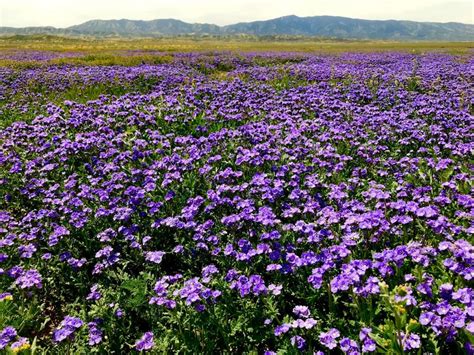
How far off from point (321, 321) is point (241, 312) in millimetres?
866

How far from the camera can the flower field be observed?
3.85 metres

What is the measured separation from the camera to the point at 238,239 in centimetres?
546

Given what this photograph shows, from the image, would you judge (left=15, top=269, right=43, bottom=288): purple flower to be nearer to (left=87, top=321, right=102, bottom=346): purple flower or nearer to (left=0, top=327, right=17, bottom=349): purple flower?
(left=0, top=327, right=17, bottom=349): purple flower

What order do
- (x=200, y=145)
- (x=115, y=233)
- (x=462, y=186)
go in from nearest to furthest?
(x=115, y=233), (x=462, y=186), (x=200, y=145)

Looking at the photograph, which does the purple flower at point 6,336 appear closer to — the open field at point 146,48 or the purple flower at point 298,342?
the purple flower at point 298,342

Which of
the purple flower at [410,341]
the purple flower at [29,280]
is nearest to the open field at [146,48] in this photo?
the purple flower at [29,280]

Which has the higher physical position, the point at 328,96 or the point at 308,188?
the point at 328,96

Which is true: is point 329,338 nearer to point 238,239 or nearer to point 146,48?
point 238,239

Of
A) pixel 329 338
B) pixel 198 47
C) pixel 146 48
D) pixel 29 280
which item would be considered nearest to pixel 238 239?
pixel 329 338

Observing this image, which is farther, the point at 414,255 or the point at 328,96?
the point at 328,96

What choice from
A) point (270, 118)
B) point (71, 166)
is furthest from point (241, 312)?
point (270, 118)

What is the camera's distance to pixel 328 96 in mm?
12719

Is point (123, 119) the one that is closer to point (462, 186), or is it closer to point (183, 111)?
point (183, 111)

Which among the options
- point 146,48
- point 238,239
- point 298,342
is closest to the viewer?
point 298,342
